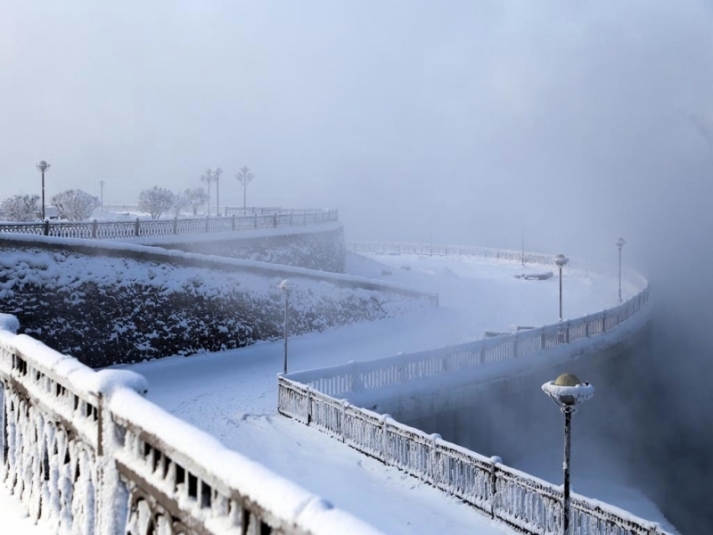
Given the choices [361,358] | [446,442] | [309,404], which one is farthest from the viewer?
[361,358]

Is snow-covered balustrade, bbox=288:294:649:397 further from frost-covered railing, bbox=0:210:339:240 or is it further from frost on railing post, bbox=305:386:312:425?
frost-covered railing, bbox=0:210:339:240

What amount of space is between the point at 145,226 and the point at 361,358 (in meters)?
10.3

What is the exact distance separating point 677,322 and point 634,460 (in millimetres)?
28216

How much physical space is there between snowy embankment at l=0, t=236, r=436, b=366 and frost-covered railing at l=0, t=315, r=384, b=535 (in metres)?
14.0

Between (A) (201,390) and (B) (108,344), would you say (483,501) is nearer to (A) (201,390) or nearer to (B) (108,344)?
(A) (201,390)

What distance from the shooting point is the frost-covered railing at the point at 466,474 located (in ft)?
33.9

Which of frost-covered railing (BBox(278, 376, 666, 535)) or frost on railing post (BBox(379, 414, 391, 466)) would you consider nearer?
frost-covered railing (BBox(278, 376, 666, 535))

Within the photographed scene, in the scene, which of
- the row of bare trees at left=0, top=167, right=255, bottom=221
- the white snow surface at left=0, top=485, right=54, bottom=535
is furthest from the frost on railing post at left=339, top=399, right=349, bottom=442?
the row of bare trees at left=0, top=167, right=255, bottom=221

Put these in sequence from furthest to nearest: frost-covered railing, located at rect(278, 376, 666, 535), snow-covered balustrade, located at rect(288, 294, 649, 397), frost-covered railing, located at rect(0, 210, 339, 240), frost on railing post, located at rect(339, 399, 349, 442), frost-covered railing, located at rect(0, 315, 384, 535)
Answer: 1. frost-covered railing, located at rect(0, 210, 339, 240)
2. snow-covered balustrade, located at rect(288, 294, 649, 397)
3. frost on railing post, located at rect(339, 399, 349, 442)
4. frost-covered railing, located at rect(278, 376, 666, 535)
5. frost-covered railing, located at rect(0, 315, 384, 535)

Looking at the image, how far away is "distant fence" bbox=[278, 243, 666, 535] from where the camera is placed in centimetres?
1071

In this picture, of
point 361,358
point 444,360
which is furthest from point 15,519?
point 361,358

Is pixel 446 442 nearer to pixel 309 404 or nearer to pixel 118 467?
pixel 309 404

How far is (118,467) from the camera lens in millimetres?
4938

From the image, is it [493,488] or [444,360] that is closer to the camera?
[493,488]
